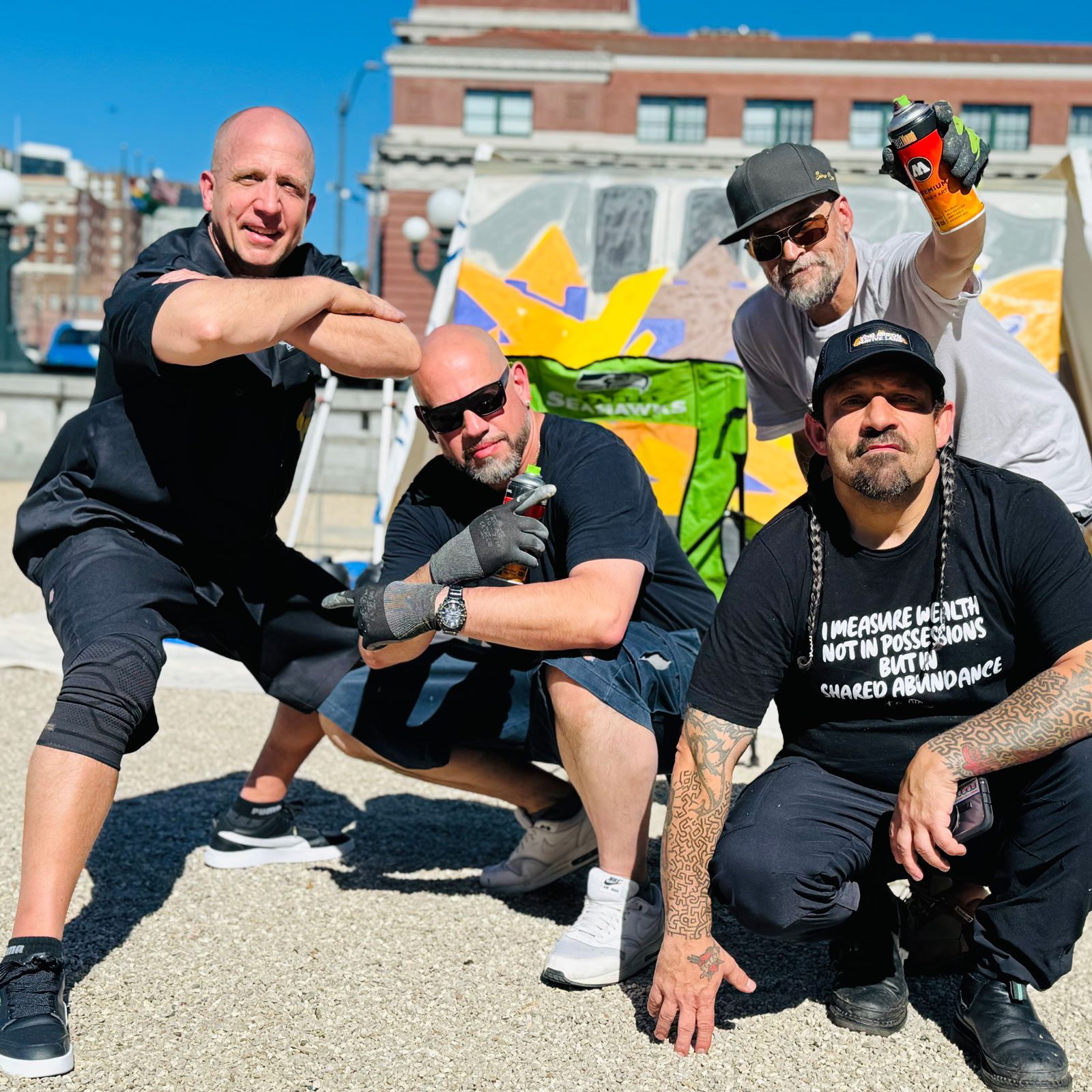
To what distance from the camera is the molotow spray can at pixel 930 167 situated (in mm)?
2715

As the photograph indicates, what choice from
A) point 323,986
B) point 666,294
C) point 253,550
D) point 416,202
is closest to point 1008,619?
A: point 323,986

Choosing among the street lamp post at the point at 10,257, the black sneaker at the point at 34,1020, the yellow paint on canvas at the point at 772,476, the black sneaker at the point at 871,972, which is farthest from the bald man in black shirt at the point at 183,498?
the street lamp post at the point at 10,257

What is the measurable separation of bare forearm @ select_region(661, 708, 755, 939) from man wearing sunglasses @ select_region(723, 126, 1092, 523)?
1240mm

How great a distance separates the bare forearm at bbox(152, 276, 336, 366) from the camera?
2477mm

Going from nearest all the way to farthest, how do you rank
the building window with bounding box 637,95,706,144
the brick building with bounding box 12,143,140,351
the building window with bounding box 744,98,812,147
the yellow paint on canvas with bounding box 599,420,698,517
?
the yellow paint on canvas with bounding box 599,420,698,517
the building window with bounding box 637,95,706,144
the building window with bounding box 744,98,812,147
the brick building with bounding box 12,143,140,351

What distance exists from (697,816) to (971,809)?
0.55 meters

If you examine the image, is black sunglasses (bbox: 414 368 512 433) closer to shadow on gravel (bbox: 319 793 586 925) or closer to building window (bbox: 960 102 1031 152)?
shadow on gravel (bbox: 319 793 586 925)

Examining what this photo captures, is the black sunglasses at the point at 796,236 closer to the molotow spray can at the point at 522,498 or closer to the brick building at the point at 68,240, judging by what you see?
the molotow spray can at the point at 522,498

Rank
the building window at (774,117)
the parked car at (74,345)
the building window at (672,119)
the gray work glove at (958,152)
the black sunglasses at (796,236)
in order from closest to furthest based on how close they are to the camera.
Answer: the gray work glove at (958,152)
the black sunglasses at (796,236)
the parked car at (74,345)
the building window at (672,119)
the building window at (774,117)

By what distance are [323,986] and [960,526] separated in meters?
1.76

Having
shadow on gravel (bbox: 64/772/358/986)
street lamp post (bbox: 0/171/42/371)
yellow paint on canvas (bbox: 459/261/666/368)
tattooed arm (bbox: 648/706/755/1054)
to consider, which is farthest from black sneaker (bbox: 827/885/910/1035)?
street lamp post (bbox: 0/171/42/371)

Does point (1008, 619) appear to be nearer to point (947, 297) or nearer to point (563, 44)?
point (947, 297)

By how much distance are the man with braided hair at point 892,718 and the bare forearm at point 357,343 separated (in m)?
0.97

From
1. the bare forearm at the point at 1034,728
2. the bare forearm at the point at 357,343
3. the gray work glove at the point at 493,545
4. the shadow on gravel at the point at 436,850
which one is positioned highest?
the bare forearm at the point at 357,343
